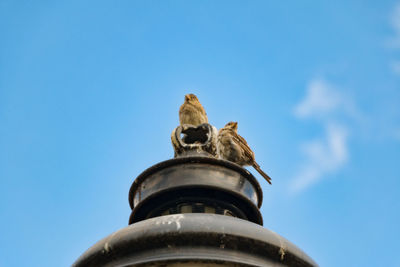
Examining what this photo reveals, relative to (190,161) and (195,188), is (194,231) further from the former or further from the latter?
(190,161)

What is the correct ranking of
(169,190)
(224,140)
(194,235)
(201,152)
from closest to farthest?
(194,235)
(169,190)
(201,152)
(224,140)

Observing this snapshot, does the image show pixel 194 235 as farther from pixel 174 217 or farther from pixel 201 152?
pixel 201 152

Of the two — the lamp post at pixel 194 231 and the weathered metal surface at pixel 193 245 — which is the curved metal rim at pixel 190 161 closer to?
A: the lamp post at pixel 194 231

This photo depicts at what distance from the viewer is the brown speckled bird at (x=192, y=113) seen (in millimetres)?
9801

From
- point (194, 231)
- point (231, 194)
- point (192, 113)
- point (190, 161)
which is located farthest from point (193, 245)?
point (192, 113)

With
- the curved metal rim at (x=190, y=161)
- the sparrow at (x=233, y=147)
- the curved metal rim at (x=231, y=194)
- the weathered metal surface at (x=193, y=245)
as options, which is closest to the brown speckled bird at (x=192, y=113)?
the sparrow at (x=233, y=147)

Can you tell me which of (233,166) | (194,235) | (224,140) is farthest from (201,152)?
(194,235)

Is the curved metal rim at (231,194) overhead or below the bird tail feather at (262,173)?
below

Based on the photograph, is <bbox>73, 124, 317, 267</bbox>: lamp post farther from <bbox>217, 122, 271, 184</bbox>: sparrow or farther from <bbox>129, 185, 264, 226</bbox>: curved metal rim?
<bbox>217, 122, 271, 184</bbox>: sparrow

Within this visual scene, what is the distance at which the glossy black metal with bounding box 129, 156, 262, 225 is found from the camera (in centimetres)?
741

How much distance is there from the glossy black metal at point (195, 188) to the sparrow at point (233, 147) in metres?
1.61

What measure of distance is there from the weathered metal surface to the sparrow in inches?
119

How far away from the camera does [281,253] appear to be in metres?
6.26

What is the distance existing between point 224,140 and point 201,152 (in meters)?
1.43
